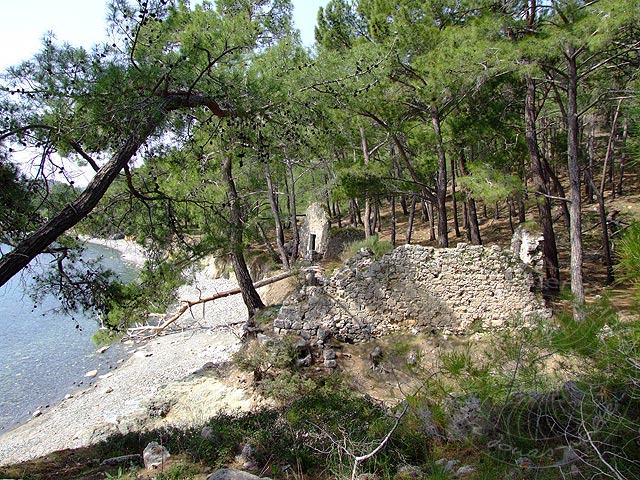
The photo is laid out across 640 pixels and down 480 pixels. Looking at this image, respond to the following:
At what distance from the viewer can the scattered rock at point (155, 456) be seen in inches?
149

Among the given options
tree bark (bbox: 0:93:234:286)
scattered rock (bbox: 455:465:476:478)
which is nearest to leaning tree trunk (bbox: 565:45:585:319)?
scattered rock (bbox: 455:465:476:478)

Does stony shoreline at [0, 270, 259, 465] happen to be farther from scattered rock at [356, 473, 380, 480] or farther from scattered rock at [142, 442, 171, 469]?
scattered rock at [356, 473, 380, 480]

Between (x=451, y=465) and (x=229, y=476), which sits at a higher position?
(x=229, y=476)

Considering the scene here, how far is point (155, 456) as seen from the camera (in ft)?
12.8

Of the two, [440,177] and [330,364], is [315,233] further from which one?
[330,364]

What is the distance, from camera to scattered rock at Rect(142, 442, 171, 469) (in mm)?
3796

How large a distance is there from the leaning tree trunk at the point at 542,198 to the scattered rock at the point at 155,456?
7.95 metres

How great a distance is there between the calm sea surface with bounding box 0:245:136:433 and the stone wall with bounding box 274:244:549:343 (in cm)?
482

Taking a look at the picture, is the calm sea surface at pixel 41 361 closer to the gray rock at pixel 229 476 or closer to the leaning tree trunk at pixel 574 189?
the gray rock at pixel 229 476

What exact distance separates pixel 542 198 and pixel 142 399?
30.1ft

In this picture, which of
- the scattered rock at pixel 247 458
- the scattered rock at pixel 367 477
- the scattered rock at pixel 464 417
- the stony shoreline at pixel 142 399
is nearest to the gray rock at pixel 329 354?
the stony shoreline at pixel 142 399

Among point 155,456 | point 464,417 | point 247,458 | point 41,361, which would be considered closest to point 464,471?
point 464,417

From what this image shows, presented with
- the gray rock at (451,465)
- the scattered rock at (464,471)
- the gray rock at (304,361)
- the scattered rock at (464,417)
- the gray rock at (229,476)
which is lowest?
the gray rock at (304,361)

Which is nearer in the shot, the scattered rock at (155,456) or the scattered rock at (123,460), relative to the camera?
the scattered rock at (155,456)
